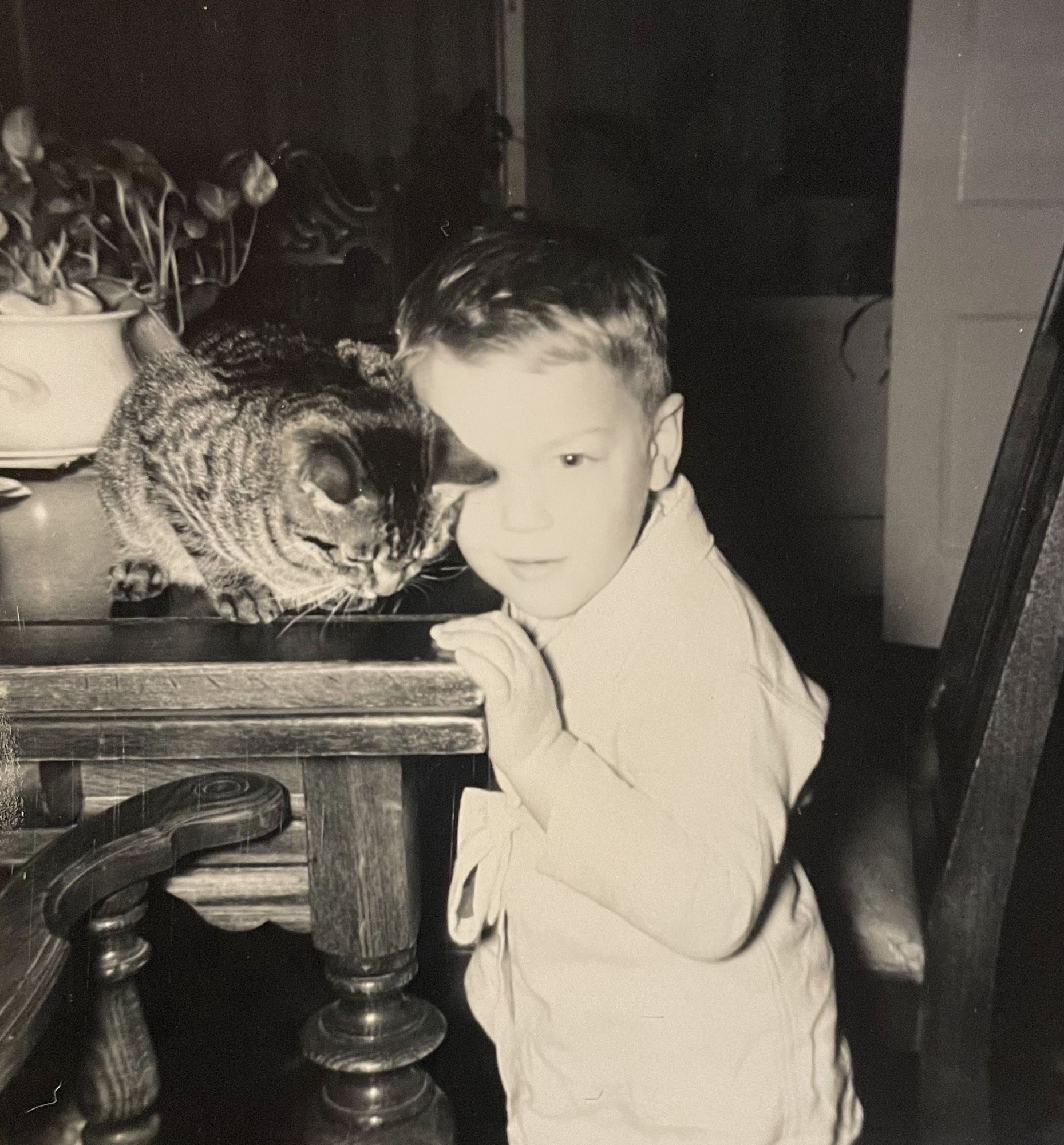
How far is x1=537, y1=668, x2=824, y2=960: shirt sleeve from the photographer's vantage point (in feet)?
2.14

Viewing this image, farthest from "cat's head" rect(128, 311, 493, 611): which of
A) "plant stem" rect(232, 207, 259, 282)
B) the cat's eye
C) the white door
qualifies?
the white door

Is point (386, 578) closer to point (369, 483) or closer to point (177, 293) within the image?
point (369, 483)

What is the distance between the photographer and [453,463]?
2.24 ft

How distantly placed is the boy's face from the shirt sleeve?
0.30 ft

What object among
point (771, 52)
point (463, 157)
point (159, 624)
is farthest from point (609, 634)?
point (771, 52)

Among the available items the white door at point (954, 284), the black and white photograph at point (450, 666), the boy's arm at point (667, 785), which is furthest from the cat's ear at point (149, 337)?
the white door at point (954, 284)

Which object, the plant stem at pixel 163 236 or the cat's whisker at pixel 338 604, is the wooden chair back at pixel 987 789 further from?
the plant stem at pixel 163 236

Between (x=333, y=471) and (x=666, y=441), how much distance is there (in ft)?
0.65

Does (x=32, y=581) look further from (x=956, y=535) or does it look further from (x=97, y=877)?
(x=956, y=535)

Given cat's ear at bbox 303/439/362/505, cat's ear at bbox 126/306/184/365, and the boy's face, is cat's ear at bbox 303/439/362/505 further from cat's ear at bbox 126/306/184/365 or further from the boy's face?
cat's ear at bbox 126/306/184/365

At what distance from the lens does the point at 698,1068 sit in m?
0.73

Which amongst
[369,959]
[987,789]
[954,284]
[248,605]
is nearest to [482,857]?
[369,959]

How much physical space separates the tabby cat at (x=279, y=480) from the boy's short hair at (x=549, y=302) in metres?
0.05

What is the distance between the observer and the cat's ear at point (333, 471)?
67 cm
